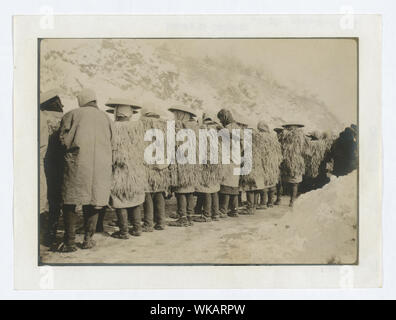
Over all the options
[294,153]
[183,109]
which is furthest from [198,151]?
[294,153]

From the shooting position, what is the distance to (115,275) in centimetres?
496

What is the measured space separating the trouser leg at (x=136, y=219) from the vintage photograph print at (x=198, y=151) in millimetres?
16

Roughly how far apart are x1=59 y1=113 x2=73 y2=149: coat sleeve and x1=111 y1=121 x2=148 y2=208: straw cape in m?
0.47

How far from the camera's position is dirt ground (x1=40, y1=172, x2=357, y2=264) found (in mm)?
4977

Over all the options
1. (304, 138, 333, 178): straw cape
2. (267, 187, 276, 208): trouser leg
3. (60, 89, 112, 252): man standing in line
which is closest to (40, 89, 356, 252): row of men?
(60, 89, 112, 252): man standing in line

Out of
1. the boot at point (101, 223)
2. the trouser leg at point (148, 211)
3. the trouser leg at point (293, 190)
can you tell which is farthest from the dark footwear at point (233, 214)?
the boot at point (101, 223)

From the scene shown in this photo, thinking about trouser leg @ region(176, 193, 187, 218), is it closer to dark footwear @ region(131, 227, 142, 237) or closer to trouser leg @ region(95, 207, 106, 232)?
dark footwear @ region(131, 227, 142, 237)

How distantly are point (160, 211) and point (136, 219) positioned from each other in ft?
0.90

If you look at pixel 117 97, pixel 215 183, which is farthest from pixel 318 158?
pixel 117 97

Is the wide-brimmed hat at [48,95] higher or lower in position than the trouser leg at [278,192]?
higher

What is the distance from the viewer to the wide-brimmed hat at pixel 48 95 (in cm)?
493

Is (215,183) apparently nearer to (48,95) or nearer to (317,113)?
(317,113)

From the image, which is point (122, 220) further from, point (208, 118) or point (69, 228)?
point (208, 118)

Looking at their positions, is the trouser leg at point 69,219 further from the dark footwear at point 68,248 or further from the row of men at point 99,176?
the dark footwear at point 68,248
